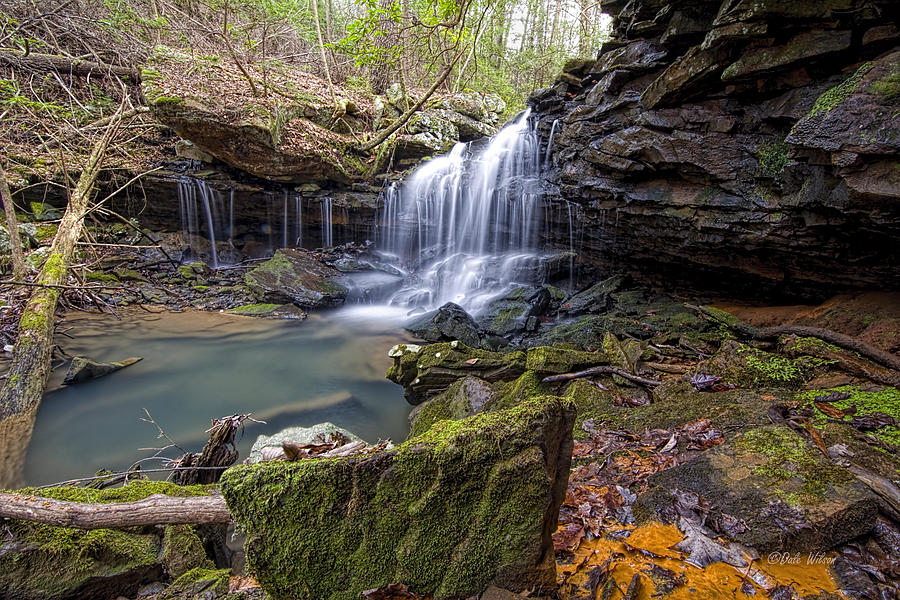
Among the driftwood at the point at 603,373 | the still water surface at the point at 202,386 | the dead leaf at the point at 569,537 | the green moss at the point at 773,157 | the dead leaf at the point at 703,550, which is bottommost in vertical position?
the still water surface at the point at 202,386

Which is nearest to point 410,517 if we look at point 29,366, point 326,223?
point 29,366

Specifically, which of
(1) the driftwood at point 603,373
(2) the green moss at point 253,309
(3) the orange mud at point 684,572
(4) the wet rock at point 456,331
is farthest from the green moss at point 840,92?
(2) the green moss at point 253,309

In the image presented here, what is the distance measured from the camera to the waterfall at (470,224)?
11.2m

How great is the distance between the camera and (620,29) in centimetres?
838

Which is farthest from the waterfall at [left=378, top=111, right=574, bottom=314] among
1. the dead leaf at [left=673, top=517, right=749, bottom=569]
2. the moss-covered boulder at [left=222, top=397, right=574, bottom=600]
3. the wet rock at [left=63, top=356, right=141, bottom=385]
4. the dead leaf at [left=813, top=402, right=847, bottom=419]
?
the moss-covered boulder at [left=222, top=397, right=574, bottom=600]

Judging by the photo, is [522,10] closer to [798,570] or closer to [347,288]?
[347,288]

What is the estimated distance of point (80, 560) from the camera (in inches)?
86.5

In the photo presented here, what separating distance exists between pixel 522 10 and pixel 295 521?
27.4 metres

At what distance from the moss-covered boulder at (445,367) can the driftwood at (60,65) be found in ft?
41.9

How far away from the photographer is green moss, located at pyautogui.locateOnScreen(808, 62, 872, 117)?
432cm

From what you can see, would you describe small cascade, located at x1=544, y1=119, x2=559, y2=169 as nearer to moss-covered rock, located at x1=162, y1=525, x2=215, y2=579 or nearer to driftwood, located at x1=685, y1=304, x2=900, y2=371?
driftwood, located at x1=685, y1=304, x2=900, y2=371

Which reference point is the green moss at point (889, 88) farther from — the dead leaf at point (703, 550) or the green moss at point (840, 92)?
the dead leaf at point (703, 550)

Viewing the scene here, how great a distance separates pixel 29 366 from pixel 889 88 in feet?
36.4

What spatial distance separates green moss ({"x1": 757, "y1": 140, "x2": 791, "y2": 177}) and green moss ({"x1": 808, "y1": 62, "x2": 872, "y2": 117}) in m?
1.23
